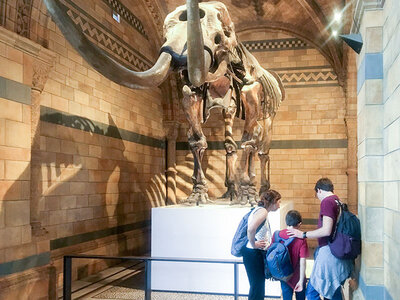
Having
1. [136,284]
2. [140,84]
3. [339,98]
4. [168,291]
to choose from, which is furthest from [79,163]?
[339,98]

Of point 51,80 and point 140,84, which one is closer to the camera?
point 140,84

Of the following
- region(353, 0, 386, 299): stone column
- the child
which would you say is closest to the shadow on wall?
the child

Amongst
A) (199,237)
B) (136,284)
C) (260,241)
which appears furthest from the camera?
(136,284)

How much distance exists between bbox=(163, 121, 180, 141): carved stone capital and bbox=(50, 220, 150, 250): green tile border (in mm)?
2518

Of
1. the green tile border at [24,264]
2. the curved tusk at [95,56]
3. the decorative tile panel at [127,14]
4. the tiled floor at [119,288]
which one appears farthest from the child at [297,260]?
the decorative tile panel at [127,14]

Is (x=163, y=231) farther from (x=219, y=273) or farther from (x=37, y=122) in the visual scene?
(x=37, y=122)

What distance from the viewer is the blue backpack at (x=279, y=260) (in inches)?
136

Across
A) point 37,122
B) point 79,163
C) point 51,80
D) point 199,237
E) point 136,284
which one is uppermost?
point 51,80

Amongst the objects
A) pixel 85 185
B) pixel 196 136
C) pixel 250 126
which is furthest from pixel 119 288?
pixel 250 126

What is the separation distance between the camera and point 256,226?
354 cm

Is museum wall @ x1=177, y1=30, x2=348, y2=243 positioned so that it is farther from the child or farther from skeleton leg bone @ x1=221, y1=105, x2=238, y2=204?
the child

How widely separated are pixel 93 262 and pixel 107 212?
951 millimetres

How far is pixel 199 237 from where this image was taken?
5199 millimetres

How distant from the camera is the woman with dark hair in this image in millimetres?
3564
